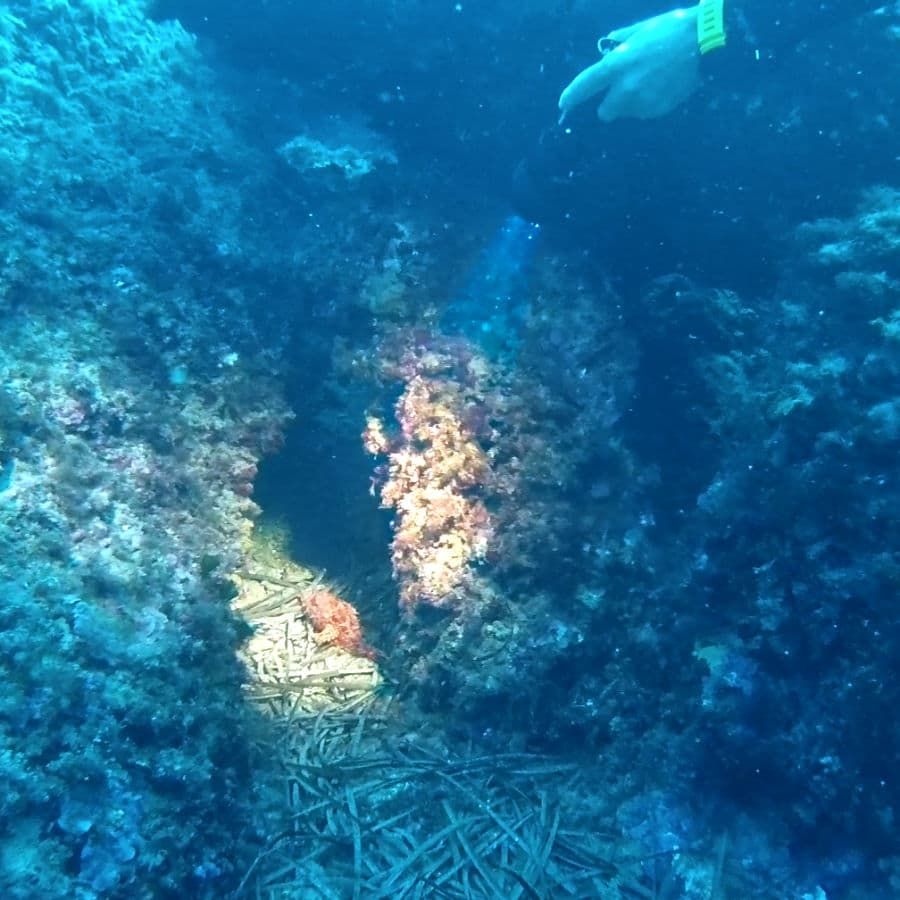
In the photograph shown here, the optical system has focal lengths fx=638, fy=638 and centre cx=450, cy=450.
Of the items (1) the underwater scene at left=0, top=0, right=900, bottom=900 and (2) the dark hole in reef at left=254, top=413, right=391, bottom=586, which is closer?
(1) the underwater scene at left=0, top=0, right=900, bottom=900

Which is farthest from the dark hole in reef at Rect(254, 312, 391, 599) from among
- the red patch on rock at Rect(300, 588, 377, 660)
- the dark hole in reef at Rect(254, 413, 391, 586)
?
the red patch on rock at Rect(300, 588, 377, 660)

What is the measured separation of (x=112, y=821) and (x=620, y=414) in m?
3.76

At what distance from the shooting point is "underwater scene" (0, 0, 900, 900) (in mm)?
3195

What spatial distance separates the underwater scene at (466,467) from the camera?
10.5 feet

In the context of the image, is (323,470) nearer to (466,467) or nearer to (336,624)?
(336,624)

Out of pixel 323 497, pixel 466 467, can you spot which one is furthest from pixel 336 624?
pixel 466 467

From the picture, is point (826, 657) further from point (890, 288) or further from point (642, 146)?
point (642, 146)

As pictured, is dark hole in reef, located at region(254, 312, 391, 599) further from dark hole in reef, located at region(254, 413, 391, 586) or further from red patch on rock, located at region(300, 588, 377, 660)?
red patch on rock, located at region(300, 588, 377, 660)

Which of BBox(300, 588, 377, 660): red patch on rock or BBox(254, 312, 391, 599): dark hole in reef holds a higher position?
BBox(254, 312, 391, 599): dark hole in reef

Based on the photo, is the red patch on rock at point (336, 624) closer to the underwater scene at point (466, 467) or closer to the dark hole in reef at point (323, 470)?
the underwater scene at point (466, 467)

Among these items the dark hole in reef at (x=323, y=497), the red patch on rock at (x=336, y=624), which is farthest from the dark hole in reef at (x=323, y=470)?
the red patch on rock at (x=336, y=624)

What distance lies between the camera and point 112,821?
2748 mm

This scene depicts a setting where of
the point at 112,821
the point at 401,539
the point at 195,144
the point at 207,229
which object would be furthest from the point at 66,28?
the point at 112,821

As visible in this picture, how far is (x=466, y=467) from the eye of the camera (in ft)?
15.1
